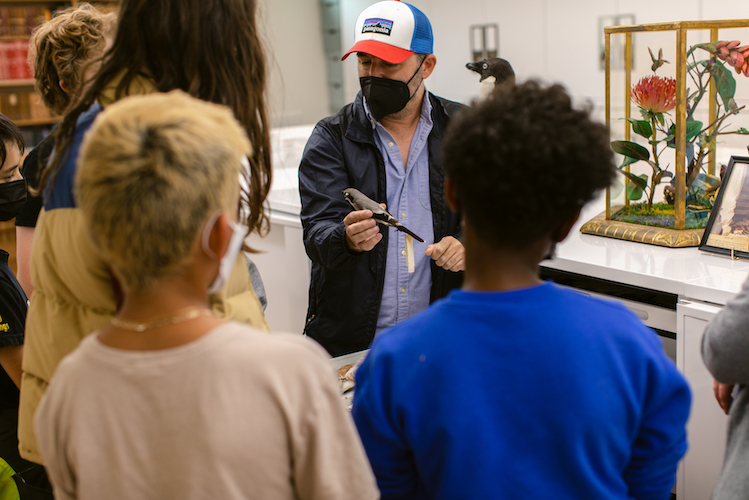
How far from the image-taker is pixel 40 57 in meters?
1.46

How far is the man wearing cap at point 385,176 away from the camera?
174cm

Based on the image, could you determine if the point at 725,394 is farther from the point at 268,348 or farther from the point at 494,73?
the point at 494,73

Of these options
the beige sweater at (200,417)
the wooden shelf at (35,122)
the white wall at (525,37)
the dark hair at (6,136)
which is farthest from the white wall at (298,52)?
the beige sweater at (200,417)

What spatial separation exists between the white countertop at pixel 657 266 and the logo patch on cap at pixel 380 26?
2.27 ft

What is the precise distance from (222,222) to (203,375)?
15 centimetres

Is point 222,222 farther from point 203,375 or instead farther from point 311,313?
point 311,313

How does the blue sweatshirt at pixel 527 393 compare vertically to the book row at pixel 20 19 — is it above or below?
below

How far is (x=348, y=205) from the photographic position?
5.78ft

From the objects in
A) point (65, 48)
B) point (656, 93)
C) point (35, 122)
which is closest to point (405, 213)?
point (656, 93)

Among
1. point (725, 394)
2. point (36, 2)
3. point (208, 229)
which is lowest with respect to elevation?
point (725, 394)

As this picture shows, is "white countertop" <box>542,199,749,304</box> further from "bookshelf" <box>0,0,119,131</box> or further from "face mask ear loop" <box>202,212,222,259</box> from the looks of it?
"bookshelf" <box>0,0,119,131</box>

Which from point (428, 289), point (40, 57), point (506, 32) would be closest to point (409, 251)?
point (428, 289)

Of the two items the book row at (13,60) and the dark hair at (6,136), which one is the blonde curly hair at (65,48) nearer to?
the dark hair at (6,136)

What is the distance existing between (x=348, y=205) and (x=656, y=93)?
902 millimetres
